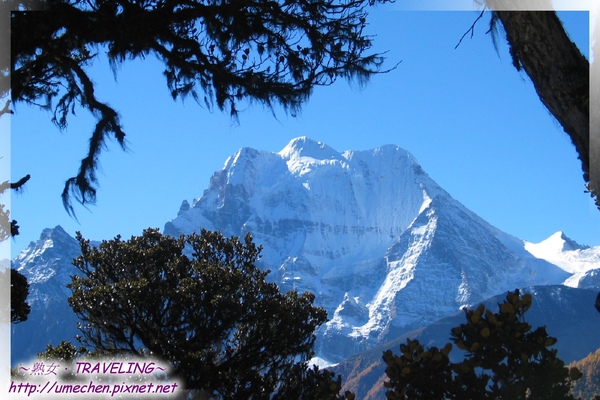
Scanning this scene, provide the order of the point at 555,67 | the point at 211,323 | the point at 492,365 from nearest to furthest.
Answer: the point at 555,67 → the point at 492,365 → the point at 211,323

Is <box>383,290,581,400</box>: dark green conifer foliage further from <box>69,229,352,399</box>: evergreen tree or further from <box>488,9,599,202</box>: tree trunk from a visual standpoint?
<box>69,229,352,399</box>: evergreen tree

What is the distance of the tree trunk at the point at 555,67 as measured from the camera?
11.5 feet

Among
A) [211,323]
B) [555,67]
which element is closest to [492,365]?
[555,67]

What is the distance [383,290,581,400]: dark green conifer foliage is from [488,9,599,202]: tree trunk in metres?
0.95

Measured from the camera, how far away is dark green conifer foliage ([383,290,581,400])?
393cm

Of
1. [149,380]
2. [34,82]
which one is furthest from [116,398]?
[34,82]

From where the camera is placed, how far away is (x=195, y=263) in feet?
40.4

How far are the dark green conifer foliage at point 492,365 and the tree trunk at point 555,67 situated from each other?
95 centimetres

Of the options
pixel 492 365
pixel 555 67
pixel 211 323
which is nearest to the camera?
pixel 555 67

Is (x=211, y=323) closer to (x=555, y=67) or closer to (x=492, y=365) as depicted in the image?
(x=492, y=365)

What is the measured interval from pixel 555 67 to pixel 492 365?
1646mm

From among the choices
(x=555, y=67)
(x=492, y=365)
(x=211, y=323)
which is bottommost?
(x=492, y=365)

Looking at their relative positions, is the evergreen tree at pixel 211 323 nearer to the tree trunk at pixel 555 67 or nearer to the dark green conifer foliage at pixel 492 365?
the dark green conifer foliage at pixel 492 365

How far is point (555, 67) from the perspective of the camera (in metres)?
3.56
